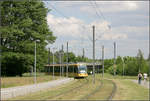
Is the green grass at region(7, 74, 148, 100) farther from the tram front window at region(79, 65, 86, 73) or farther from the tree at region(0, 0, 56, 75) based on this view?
the tram front window at region(79, 65, 86, 73)

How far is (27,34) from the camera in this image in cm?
5334

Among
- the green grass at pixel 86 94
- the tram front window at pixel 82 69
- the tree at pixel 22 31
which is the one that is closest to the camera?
the green grass at pixel 86 94

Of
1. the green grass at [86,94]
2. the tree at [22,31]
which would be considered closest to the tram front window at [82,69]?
the tree at [22,31]

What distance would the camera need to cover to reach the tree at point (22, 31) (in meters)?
51.1

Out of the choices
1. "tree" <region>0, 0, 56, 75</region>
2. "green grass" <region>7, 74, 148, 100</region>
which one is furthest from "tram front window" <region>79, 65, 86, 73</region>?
"green grass" <region>7, 74, 148, 100</region>

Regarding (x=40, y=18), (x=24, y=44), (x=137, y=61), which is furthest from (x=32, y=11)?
(x=137, y=61)

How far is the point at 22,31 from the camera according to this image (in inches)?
2023

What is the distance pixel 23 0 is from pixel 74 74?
20153 mm

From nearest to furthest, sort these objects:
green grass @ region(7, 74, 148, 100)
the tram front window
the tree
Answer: green grass @ region(7, 74, 148, 100), the tree, the tram front window

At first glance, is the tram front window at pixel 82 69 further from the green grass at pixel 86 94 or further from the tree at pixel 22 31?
the green grass at pixel 86 94

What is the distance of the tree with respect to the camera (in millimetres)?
51062

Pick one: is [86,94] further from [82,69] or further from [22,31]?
[82,69]

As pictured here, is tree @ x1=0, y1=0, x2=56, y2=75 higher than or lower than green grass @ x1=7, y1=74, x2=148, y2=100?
higher

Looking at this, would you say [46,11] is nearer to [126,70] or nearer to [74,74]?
[74,74]
